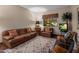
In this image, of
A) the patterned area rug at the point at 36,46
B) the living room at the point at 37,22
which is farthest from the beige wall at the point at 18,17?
the patterned area rug at the point at 36,46

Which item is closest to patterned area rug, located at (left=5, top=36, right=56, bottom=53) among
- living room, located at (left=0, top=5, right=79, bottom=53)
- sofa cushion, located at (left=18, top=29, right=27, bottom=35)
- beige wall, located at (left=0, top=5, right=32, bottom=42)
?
living room, located at (left=0, top=5, right=79, bottom=53)

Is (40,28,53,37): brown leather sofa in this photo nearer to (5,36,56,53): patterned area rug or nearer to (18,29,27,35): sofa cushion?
(5,36,56,53): patterned area rug

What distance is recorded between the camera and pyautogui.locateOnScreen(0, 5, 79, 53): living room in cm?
184

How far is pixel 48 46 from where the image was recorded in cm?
190

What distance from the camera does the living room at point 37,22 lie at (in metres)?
1.84

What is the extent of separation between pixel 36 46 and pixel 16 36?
1.36ft

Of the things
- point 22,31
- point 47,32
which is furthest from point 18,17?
point 47,32

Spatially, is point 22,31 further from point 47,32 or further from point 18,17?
point 47,32

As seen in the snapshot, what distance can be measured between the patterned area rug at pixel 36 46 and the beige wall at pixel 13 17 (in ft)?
1.18

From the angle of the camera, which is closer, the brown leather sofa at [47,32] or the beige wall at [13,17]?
the beige wall at [13,17]

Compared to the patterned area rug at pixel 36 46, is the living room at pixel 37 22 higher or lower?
higher

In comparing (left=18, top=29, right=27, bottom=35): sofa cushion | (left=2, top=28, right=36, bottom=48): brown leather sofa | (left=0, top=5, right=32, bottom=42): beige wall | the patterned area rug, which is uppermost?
(left=0, top=5, right=32, bottom=42): beige wall

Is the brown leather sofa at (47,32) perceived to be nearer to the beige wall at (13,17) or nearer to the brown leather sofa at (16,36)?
the brown leather sofa at (16,36)
